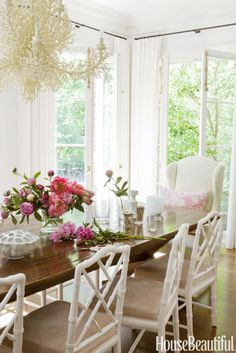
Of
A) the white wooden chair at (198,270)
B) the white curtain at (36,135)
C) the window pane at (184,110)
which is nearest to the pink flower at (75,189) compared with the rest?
the white wooden chair at (198,270)

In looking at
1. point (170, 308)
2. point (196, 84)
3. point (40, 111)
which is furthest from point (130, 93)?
point (170, 308)

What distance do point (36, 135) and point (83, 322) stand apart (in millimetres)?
2900

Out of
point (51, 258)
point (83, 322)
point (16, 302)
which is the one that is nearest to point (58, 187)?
point (51, 258)

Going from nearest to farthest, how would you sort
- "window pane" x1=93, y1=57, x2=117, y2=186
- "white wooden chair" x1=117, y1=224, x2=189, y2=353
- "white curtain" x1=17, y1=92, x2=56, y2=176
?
"white wooden chair" x1=117, y1=224, x2=189, y2=353
"white curtain" x1=17, y1=92, x2=56, y2=176
"window pane" x1=93, y1=57, x2=117, y2=186

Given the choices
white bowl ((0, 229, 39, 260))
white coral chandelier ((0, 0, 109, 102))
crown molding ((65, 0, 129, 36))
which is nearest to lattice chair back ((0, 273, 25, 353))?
white bowl ((0, 229, 39, 260))

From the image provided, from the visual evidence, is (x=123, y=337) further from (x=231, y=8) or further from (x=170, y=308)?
(x=231, y=8)

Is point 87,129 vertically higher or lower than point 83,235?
higher

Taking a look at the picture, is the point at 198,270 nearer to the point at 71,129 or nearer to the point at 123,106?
the point at 71,129

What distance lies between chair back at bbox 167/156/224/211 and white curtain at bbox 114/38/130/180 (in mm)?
1305

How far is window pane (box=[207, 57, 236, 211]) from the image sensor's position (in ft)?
15.9

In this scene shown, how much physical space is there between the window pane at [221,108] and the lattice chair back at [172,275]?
2823 mm

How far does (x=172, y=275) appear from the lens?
2.07 meters

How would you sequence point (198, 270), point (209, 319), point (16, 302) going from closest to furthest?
point (16, 302) → point (198, 270) → point (209, 319)

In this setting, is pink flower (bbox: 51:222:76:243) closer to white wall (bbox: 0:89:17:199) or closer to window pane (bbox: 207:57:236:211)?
white wall (bbox: 0:89:17:199)
